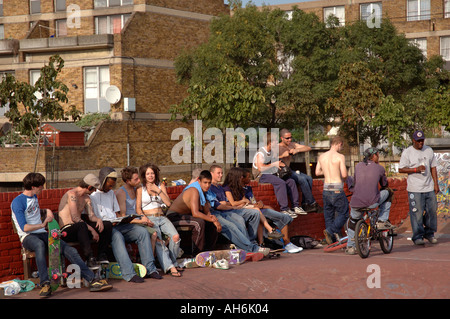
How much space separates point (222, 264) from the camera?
A: 31.7 feet

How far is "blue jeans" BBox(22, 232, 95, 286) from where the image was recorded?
25.9ft

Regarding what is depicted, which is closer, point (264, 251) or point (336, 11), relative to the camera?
point (264, 251)

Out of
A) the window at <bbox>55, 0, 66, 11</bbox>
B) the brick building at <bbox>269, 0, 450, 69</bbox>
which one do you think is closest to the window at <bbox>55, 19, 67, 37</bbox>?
the window at <bbox>55, 0, 66, 11</bbox>

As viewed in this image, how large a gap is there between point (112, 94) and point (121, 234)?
27.6 metres

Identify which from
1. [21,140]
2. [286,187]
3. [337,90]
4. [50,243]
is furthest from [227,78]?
[50,243]

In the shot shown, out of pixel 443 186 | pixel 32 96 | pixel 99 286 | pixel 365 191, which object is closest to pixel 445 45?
pixel 443 186

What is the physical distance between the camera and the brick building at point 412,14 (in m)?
46.6

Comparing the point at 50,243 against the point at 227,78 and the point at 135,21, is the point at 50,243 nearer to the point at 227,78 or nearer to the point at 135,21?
the point at 227,78

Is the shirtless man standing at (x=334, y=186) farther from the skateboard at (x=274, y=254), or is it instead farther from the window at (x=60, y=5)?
the window at (x=60, y=5)

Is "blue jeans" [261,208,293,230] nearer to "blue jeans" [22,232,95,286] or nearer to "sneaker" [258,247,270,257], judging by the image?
"sneaker" [258,247,270,257]

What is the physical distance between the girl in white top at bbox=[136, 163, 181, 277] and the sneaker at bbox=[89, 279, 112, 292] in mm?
1307

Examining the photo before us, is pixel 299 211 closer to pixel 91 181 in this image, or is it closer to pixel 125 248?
pixel 125 248
